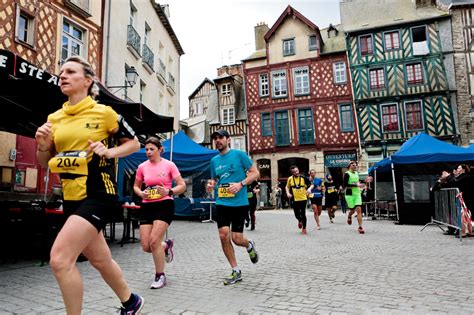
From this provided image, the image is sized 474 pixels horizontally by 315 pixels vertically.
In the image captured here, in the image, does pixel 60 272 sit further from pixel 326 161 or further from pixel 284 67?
pixel 284 67

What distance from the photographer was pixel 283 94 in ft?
89.6

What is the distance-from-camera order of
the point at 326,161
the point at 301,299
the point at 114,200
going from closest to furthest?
the point at 114,200, the point at 301,299, the point at 326,161

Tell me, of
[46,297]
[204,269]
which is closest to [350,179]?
[204,269]

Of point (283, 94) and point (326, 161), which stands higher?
point (283, 94)

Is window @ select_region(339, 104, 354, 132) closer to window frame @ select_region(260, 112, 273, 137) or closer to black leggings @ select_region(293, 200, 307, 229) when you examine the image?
window frame @ select_region(260, 112, 273, 137)

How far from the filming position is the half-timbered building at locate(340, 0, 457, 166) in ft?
76.4

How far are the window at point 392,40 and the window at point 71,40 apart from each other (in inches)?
785

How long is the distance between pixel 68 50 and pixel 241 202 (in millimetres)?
11518

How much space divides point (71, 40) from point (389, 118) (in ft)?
65.4

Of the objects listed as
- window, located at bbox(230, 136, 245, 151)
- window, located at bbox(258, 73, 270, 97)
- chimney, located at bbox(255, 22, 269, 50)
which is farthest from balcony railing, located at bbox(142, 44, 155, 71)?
chimney, located at bbox(255, 22, 269, 50)

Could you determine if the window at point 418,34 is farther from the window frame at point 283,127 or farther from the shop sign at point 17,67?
the shop sign at point 17,67

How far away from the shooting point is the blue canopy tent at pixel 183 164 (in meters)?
12.1

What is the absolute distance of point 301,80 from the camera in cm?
2680

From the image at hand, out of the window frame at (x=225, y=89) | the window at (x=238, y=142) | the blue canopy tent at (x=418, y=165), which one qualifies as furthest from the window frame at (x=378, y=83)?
the blue canopy tent at (x=418, y=165)
